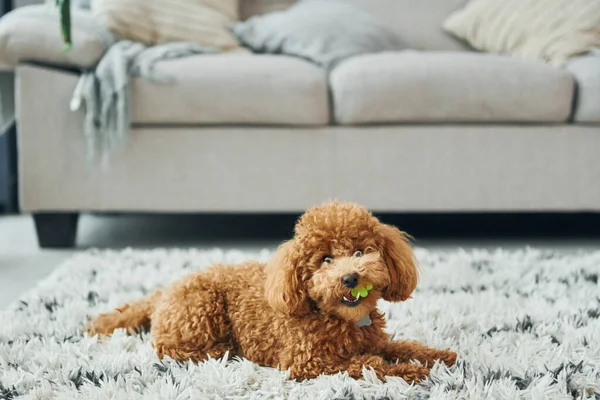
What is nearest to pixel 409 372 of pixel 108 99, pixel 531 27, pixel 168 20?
pixel 108 99

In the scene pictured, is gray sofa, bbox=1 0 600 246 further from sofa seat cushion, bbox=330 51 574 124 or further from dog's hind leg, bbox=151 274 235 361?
dog's hind leg, bbox=151 274 235 361

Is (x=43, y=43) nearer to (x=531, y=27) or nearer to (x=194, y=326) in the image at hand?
(x=194, y=326)

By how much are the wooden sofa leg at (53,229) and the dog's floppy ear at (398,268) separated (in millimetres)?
1365

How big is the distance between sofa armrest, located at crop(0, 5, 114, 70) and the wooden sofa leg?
462 mm

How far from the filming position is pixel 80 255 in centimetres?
183

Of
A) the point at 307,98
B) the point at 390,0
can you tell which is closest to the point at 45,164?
the point at 307,98

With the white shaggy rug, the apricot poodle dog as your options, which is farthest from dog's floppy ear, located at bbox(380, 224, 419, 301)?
the white shaggy rug

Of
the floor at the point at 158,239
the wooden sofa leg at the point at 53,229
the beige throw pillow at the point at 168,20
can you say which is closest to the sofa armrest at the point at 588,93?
the floor at the point at 158,239

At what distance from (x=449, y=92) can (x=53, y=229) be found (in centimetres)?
128

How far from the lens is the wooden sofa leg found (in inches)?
80.4

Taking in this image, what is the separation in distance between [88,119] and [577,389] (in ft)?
4.97

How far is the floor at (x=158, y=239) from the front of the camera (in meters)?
1.86

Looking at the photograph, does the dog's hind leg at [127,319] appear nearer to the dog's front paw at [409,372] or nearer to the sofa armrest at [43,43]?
the dog's front paw at [409,372]

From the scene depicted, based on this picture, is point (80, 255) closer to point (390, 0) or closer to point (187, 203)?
point (187, 203)
